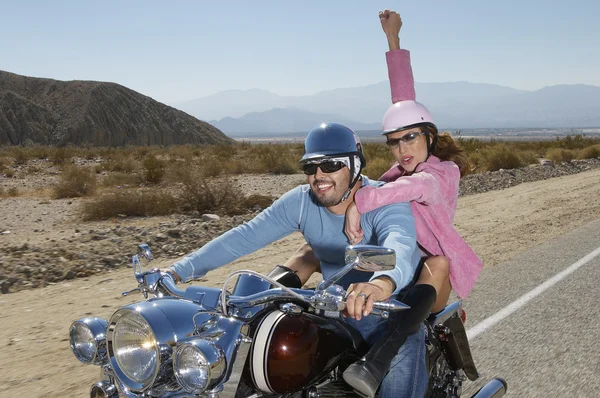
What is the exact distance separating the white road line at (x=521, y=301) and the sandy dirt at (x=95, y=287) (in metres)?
0.95

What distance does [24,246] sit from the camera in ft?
30.4

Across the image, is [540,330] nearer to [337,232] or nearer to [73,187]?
[337,232]

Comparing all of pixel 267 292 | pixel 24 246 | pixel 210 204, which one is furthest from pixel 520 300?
pixel 210 204

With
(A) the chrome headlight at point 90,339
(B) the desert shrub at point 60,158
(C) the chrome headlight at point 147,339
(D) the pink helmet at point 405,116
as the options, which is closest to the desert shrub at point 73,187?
(B) the desert shrub at point 60,158

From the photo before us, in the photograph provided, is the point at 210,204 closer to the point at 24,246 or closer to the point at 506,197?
the point at 24,246

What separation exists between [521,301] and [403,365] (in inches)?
152

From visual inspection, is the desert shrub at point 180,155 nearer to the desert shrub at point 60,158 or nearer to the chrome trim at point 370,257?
the desert shrub at point 60,158

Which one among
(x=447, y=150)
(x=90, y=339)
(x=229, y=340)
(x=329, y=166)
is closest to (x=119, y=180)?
(x=447, y=150)

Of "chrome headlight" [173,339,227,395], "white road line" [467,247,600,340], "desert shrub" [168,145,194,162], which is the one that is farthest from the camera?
"desert shrub" [168,145,194,162]

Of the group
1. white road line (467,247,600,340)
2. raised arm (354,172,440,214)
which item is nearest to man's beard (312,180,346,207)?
raised arm (354,172,440,214)

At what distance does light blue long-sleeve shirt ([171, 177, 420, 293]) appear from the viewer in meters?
3.03

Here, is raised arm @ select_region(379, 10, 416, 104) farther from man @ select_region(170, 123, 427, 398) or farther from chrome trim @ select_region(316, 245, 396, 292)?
chrome trim @ select_region(316, 245, 396, 292)

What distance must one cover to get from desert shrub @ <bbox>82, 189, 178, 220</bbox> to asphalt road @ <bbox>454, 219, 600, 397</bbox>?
8426 mm

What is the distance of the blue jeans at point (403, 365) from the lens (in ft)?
8.99
